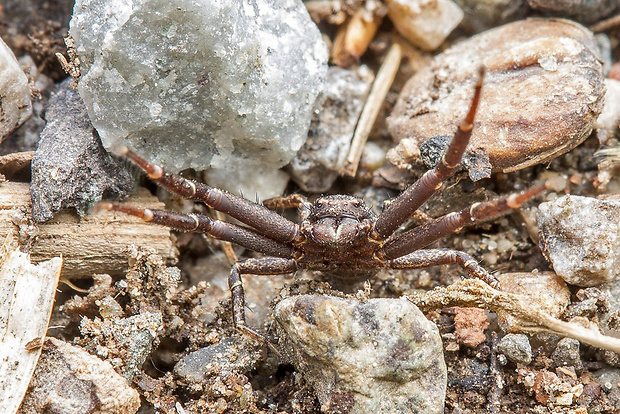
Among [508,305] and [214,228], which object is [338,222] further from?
[508,305]

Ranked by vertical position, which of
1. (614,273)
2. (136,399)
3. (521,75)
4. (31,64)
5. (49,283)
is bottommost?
(136,399)

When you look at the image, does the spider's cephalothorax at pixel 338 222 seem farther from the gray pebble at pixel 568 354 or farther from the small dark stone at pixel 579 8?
the small dark stone at pixel 579 8

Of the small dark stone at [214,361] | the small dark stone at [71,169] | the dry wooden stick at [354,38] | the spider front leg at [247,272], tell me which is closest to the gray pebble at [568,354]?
the spider front leg at [247,272]

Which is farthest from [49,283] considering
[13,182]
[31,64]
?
[31,64]

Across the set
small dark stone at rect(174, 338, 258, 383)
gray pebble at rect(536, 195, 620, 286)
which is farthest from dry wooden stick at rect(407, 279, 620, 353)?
small dark stone at rect(174, 338, 258, 383)

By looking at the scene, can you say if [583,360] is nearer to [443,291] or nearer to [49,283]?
[443,291]

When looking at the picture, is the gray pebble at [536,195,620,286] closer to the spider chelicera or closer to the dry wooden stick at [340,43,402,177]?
the spider chelicera

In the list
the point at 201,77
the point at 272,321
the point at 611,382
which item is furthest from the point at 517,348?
the point at 201,77
